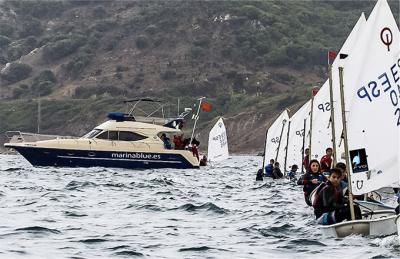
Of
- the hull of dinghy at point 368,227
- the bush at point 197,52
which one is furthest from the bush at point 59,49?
the hull of dinghy at point 368,227

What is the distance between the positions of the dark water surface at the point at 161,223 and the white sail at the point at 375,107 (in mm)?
1590

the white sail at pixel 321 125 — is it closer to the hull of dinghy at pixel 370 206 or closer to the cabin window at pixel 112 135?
the hull of dinghy at pixel 370 206

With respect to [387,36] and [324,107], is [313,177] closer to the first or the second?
[387,36]

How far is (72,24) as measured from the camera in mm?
168750

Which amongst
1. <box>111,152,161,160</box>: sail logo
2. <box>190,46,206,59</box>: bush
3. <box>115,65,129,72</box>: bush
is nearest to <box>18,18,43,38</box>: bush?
<box>115,65,129,72</box>: bush

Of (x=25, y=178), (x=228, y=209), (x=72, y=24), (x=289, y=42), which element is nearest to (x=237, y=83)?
(x=289, y=42)

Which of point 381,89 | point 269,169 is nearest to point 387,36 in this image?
point 381,89

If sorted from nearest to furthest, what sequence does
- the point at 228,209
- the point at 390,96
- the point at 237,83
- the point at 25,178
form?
the point at 390,96, the point at 228,209, the point at 25,178, the point at 237,83

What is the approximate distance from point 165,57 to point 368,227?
130 meters

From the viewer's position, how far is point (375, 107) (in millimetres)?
16891

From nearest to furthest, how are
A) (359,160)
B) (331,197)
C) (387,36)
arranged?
(359,160) → (331,197) → (387,36)

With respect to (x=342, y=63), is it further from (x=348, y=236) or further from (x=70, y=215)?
(x=70, y=215)

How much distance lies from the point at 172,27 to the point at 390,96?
5473 inches

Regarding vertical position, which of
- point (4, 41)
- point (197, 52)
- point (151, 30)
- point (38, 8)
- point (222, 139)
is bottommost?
point (222, 139)
